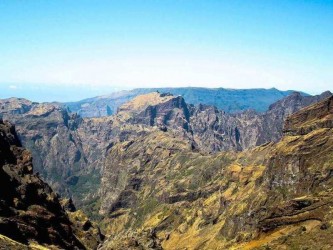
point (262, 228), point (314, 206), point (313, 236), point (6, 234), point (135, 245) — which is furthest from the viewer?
point (135, 245)

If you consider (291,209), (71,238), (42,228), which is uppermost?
(291,209)

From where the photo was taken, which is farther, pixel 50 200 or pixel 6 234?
pixel 50 200

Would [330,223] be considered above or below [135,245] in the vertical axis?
above

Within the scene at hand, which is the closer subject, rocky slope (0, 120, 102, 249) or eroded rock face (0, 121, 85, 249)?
rocky slope (0, 120, 102, 249)

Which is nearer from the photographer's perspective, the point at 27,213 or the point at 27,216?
the point at 27,216

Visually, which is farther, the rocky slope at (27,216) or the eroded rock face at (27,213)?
the eroded rock face at (27,213)

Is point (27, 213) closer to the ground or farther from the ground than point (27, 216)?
farther from the ground

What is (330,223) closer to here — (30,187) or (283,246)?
(283,246)

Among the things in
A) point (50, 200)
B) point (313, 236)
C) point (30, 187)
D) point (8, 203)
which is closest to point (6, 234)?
point (8, 203)
